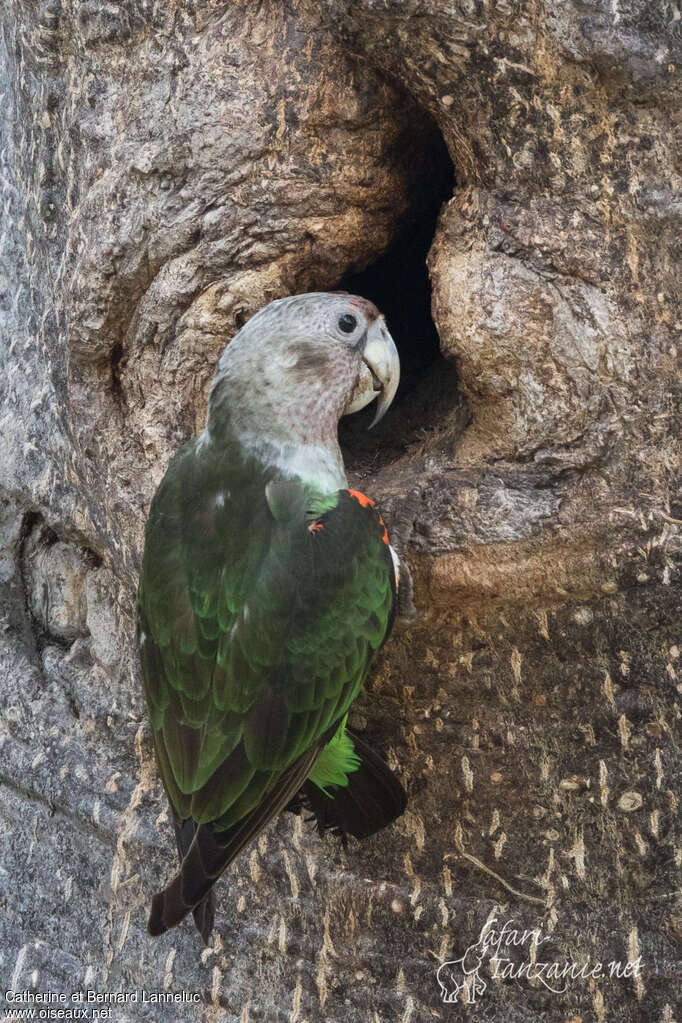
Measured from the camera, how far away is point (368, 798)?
1.96 m

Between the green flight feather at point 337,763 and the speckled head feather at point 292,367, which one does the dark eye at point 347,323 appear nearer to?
the speckled head feather at point 292,367

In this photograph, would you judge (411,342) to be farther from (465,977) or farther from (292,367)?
(465,977)

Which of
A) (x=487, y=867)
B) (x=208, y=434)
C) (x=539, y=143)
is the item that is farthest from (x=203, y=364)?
(x=487, y=867)

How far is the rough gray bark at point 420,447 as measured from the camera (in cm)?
183

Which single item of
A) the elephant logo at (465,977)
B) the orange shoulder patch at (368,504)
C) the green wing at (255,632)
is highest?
the orange shoulder patch at (368,504)

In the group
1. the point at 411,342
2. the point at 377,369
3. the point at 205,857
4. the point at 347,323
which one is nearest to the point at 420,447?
the point at 377,369

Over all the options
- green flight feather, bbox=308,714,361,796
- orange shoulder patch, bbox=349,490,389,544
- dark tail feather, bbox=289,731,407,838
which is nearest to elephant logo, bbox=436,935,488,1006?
dark tail feather, bbox=289,731,407,838

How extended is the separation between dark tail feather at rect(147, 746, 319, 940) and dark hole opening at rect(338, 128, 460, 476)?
84 cm

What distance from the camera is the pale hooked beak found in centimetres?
201

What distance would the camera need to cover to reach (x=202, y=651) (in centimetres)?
180

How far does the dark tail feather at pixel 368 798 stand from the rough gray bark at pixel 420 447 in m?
0.06

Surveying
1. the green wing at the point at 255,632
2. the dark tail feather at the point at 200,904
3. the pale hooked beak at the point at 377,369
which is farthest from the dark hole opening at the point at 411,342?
the dark tail feather at the point at 200,904

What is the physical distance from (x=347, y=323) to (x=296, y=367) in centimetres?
14

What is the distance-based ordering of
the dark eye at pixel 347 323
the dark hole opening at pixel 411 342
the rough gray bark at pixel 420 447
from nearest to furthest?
the rough gray bark at pixel 420 447
the dark eye at pixel 347 323
the dark hole opening at pixel 411 342
